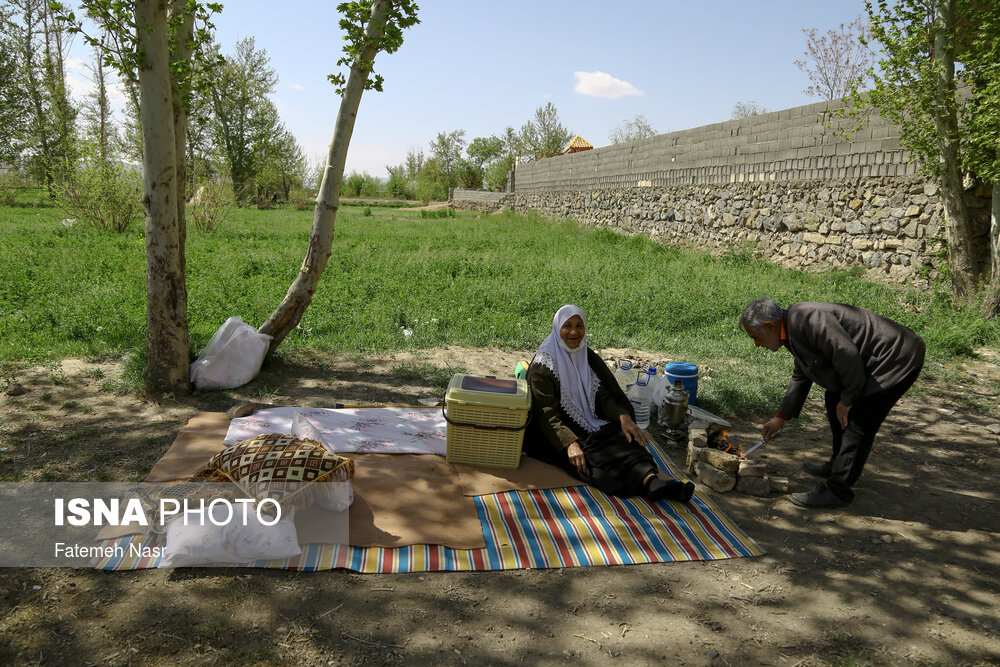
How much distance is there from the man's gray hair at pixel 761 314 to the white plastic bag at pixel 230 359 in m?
3.77

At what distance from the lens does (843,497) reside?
3582mm

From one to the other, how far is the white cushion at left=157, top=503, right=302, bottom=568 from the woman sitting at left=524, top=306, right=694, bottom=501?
1.71 m

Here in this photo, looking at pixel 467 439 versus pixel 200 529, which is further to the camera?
pixel 467 439

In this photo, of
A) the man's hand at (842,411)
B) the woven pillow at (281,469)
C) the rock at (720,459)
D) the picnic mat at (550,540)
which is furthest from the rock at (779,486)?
the woven pillow at (281,469)

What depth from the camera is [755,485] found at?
3.81m

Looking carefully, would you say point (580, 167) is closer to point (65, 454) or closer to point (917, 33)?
point (917, 33)

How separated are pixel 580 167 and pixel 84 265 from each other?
1418cm

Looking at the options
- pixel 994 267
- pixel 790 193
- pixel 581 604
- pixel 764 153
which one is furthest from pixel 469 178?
pixel 581 604

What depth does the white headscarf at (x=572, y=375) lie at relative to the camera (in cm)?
400

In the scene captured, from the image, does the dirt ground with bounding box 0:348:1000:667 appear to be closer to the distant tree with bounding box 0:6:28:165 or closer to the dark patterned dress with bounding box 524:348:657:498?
the dark patterned dress with bounding box 524:348:657:498

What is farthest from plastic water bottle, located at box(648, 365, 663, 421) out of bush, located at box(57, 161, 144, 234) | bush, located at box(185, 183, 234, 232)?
bush, located at box(185, 183, 234, 232)

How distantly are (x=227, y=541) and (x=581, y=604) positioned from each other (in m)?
1.56

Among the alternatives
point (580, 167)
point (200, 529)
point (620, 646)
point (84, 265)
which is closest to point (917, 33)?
point (620, 646)

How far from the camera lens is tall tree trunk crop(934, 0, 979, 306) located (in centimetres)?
739
